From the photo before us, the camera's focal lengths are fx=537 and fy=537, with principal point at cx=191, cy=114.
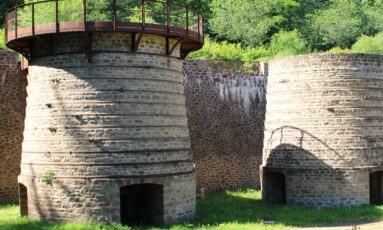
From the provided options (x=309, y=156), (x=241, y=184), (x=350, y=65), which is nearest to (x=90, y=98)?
(x=309, y=156)

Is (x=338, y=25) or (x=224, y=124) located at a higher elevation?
(x=338, y=25)

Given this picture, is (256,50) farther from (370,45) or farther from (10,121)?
(10,121)

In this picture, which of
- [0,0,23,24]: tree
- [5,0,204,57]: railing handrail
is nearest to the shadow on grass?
[5,0,204,57]: railing handrail

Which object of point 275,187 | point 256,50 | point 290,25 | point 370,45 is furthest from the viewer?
point 290,25

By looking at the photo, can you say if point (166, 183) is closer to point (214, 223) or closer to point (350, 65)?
point (214, 223)

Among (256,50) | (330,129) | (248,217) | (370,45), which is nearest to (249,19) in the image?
(256,50)

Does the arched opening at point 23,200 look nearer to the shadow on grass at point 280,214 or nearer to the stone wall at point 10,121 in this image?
the stone wall at point 10,121

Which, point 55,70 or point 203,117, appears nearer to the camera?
point 55,70

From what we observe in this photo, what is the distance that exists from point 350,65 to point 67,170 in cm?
1081

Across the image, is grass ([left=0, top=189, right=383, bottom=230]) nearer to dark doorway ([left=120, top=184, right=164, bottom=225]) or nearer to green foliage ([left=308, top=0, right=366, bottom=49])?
dark doorway ([left=120, top=184, right=164, bottom=225])

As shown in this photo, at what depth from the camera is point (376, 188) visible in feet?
68.5

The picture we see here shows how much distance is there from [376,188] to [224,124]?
7.81 meters

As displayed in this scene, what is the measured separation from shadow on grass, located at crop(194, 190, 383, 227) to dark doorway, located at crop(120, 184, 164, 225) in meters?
1.28

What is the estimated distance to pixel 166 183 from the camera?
51.3 feet
